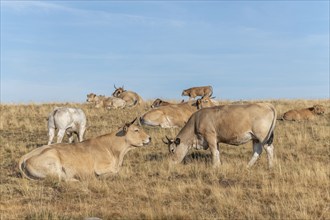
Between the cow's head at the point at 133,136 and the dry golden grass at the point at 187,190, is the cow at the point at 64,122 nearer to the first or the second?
the dry golden grass at the point at 187,190

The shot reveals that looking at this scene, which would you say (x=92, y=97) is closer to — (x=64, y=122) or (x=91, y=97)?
(x=91, y=97)

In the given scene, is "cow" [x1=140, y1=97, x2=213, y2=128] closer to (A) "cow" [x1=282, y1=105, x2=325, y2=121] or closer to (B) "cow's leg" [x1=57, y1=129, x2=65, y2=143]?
(A) "cow" [x1=282, y1=105, x2=325, y2=121]

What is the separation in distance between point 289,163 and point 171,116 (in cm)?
957

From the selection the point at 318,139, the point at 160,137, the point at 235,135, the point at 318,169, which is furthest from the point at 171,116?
the point at 318,169

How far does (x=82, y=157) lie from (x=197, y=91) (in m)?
28.9

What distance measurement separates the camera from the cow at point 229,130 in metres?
13.1

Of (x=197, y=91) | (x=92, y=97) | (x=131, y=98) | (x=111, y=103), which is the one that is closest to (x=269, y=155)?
(x=111, y=103)

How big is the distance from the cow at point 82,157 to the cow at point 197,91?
2667 cm

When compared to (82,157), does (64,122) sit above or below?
above

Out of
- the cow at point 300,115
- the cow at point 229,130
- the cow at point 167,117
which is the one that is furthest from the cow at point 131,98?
the cow at point 229,130

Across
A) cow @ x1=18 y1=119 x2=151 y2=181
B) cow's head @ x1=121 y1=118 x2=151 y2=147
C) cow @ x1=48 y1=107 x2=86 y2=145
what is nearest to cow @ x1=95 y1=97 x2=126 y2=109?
cow @ x1=48 y1=107 x2=86 y2=145

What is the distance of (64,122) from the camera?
17.2 m

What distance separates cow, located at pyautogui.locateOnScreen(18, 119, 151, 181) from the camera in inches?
443

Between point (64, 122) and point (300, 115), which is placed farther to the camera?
point (300, 115)
